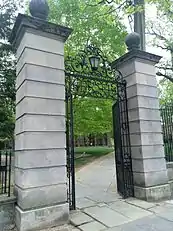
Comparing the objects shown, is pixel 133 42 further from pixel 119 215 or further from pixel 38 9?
pixel 119 215

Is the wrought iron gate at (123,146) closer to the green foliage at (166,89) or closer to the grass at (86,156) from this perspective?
the grass at (86,156)

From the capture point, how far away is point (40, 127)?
13.1 feet

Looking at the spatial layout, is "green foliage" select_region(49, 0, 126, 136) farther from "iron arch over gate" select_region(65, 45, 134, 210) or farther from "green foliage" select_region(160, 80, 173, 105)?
"green foliage" select_region(160, 80, 173, 105)

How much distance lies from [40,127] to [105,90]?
8.15 ft

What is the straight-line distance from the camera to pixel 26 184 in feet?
12.2

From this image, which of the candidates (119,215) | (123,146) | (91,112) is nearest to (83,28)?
(91,112)

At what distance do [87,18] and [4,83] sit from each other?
5825 millimetres

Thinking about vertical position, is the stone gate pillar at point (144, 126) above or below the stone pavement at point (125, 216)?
above

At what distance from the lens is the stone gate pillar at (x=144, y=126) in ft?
17.5

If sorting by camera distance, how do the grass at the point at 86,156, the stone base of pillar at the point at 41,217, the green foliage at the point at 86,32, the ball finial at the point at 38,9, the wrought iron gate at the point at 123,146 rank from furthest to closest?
the grass at the point at 86,156, the green foliage at the point at 86,32, the wrought iron gate at the point at 123,146, the ball finial at the point at 38,9, the stone base of pillar at the point at 41,217

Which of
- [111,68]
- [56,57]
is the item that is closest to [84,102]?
[111,68]

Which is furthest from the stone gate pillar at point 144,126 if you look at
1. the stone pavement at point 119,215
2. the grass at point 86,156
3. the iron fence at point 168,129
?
the grass at point 86,156

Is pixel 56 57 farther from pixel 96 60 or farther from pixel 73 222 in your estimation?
pixel 73 222

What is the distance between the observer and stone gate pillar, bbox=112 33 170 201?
5.34m
